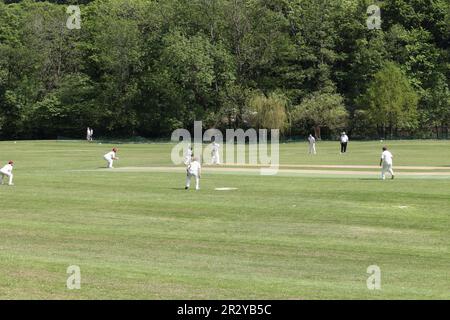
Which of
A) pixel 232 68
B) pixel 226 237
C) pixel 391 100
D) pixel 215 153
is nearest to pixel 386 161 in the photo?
pixel 215 153

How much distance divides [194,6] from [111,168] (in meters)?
59.9

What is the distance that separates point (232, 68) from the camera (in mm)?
103938

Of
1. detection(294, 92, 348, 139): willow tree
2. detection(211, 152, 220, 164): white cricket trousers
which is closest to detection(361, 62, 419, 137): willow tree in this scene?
detection(294, 92, 348, 139): willow tree

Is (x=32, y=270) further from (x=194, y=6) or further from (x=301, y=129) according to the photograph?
(x=194, y=6)

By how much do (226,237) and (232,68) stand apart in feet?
270

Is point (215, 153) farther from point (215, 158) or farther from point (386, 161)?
point (386, 161)

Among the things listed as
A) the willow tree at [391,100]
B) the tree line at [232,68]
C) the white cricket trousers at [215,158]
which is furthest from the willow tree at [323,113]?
the white cricket trousers at [215,158]

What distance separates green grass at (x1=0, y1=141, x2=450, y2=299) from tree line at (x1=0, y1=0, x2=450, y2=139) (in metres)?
60.7

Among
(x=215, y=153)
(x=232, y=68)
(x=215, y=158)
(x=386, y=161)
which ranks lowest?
(x=215, y=158)

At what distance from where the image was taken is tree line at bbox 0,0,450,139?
9956 cm

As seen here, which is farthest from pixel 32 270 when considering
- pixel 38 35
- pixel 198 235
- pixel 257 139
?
pixel 38 35

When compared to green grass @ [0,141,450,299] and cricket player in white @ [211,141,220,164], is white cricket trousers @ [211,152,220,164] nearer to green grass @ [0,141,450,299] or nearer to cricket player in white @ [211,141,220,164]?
cricket player in white @ [211,141,220,164]

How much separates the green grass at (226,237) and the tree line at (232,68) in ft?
199
